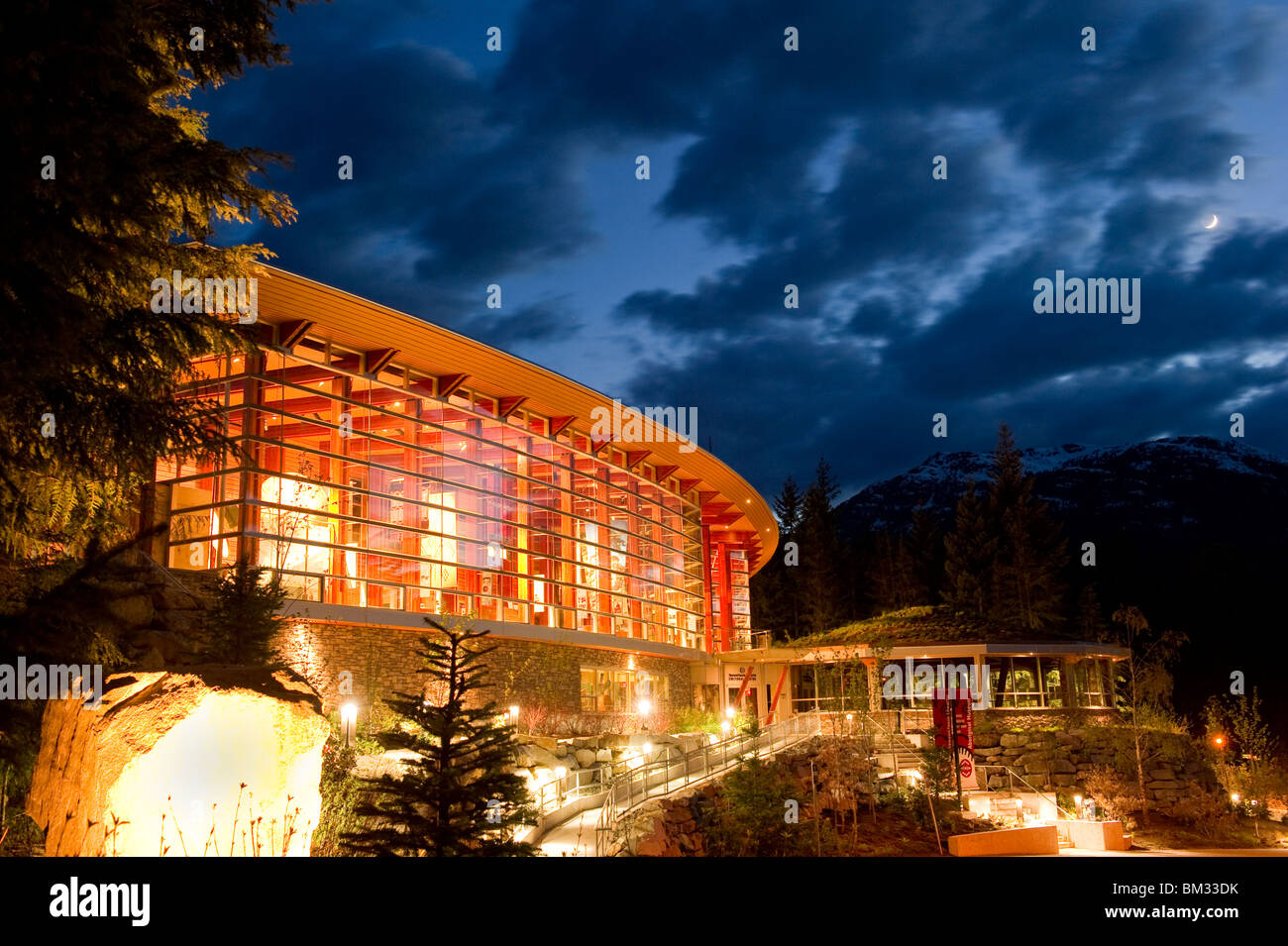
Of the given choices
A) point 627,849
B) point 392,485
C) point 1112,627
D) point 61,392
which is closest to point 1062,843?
point 627,849

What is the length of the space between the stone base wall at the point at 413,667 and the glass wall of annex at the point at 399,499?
4.04ft

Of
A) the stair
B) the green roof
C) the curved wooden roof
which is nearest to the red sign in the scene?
the stair

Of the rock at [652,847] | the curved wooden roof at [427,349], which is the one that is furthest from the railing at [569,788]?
the curved wooden roof at [427,349]

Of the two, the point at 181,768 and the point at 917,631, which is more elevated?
the point at 917,631

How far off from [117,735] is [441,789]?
3797mm

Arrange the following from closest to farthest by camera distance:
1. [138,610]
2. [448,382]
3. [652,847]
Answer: [652,847]
[138,610]
[448,382]

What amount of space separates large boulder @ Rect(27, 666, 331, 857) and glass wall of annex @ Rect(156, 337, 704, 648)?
15394mm

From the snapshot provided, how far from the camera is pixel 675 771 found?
77.6 ft

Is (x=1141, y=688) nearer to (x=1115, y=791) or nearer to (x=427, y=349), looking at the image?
(x=1115, y=791)

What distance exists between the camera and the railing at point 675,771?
60.7ft

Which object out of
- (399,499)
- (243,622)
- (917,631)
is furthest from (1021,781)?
(243,622)

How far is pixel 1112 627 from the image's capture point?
237ft

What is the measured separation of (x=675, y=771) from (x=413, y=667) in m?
10.2
